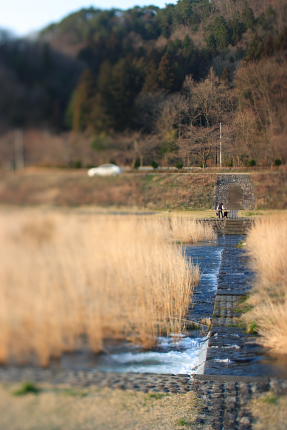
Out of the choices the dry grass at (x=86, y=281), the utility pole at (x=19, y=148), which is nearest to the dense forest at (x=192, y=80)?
the dry grass at (x=86, y=281)

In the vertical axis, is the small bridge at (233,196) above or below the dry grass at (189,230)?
above

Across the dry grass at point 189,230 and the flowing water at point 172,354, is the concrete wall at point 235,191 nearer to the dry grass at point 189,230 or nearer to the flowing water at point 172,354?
the dry grass at point 189,230

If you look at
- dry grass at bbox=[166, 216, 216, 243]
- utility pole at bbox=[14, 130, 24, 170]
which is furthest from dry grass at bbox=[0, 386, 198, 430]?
utility pole at bbox=[14, 130, 24, 170]

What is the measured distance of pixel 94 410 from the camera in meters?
4.00

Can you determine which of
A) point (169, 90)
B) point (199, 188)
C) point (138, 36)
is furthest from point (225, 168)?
point (138, 36)

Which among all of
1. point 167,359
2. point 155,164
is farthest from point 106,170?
point 167,359

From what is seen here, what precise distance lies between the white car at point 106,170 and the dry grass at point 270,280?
105 centimetres

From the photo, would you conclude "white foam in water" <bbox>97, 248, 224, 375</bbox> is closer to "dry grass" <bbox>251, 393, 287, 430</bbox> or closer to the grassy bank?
"dry grass" <bbox>251, 393, 287, 430</bbox>

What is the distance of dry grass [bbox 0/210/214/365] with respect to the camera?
10.2 ft

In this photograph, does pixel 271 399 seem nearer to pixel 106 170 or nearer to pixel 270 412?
pixel 270 412

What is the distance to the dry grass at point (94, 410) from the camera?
3.79m

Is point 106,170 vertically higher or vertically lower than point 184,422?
higher

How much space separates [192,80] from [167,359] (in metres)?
2.19

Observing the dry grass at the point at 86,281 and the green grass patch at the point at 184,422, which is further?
the green grass patch at the point at 184,422
